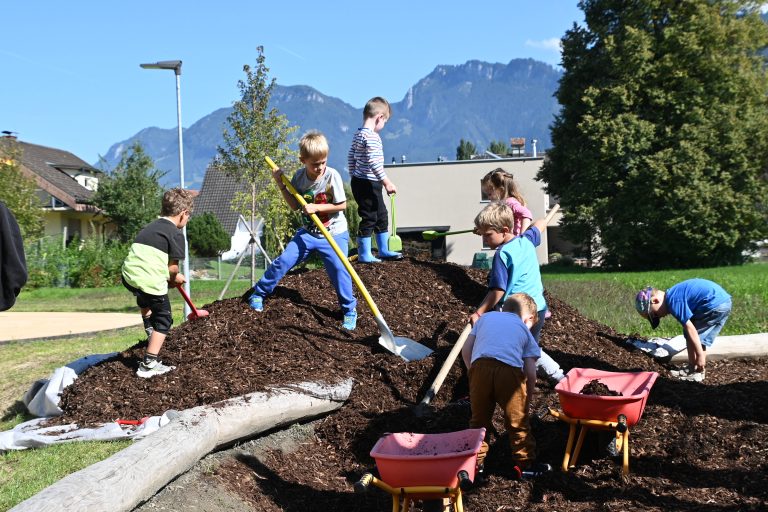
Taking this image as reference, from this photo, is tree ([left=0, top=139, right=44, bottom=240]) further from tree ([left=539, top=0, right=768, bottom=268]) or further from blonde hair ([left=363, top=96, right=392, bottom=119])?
blonde hair ([left=363, top=96, right=392, bottom=119])

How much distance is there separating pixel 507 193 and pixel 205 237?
131ft

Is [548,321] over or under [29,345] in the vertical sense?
over

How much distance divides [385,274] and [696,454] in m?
3.76

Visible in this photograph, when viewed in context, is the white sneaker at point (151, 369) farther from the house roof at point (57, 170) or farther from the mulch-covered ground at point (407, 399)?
the house roof at point (57, 170)

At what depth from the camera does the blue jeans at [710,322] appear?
7319mm

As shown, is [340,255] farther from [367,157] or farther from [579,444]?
[579,444]

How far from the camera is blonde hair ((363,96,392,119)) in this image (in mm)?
8296

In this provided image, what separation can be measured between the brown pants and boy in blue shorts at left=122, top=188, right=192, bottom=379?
2.55 metres

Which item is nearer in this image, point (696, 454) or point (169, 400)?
point (696, 454)

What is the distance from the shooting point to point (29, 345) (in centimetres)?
1123

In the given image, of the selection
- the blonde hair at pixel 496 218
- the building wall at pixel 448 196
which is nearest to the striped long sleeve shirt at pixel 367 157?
the blonde hair at pixel 496 218

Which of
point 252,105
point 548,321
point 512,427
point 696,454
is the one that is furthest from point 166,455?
point 252,105

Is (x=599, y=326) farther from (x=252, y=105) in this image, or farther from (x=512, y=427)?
(x=252, y=105)

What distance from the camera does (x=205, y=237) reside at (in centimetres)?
4553
